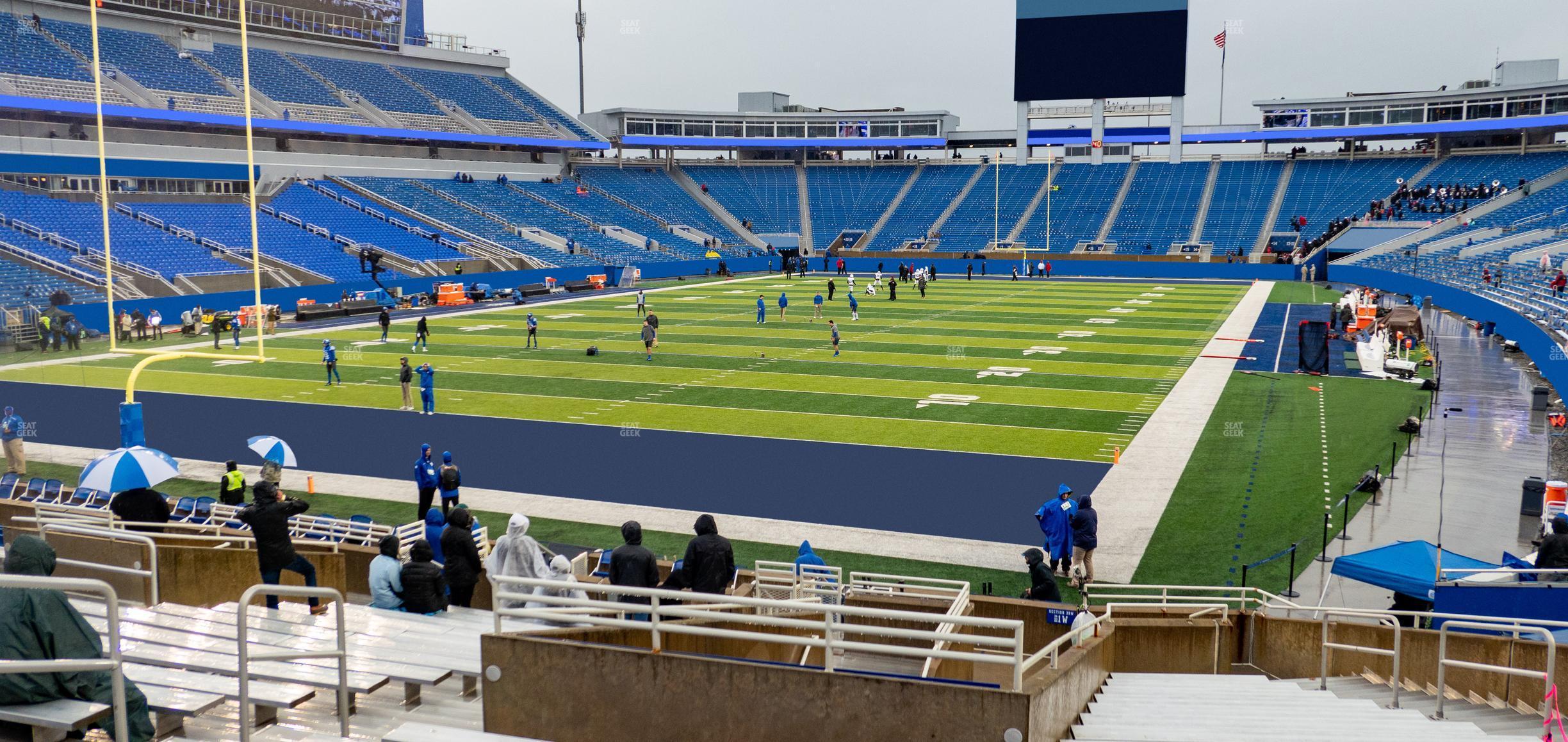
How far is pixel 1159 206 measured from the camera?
73.6 metres

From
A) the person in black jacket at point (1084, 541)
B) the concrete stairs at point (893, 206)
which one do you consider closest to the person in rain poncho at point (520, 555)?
the person in black jacket at point (1084, 541)

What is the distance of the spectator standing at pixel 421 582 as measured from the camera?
794 cm

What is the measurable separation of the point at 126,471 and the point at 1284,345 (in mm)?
30761

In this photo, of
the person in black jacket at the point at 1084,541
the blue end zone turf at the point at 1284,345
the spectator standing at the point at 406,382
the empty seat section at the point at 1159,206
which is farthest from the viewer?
Result: the empty seat section at the point at 1159,206

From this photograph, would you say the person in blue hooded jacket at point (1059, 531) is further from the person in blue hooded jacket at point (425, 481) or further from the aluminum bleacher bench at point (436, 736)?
the aluminum bleacher bench at point (436, 736)

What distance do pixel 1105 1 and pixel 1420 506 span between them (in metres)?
60.6

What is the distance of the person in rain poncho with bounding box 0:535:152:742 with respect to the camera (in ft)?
15.3

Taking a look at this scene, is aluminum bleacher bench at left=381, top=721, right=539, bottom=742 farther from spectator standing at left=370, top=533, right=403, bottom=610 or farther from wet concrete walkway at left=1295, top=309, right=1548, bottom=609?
wet concrete walkway at left=1295, top=309, right=1548, bottom=609

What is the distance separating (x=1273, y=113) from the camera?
247 feet

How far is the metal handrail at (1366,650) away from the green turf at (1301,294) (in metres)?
41.0

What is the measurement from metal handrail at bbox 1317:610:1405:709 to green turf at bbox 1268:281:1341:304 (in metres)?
41.0

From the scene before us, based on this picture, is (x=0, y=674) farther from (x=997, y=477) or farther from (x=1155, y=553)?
(x=997, y=477)

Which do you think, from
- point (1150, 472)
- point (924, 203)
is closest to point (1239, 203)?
point (924, 203)

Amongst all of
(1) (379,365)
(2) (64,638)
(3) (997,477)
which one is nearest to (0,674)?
(2) (64,638)
